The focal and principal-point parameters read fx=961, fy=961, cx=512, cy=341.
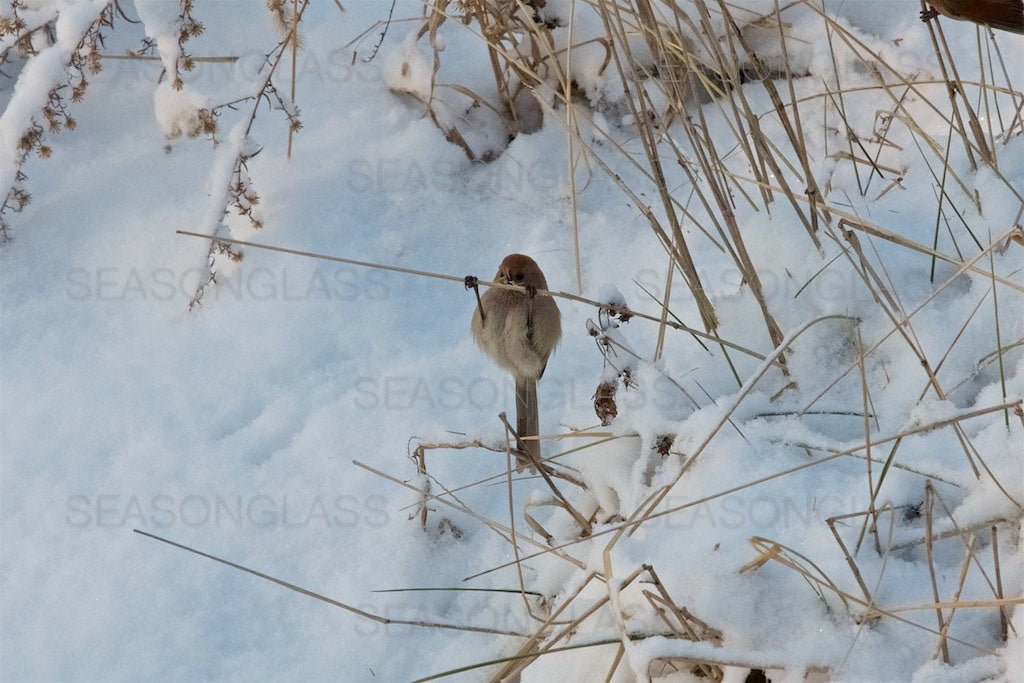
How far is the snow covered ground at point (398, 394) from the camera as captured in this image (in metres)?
1.86

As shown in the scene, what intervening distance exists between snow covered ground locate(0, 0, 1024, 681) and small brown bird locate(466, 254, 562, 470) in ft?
0.43

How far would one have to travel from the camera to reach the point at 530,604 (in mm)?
2244

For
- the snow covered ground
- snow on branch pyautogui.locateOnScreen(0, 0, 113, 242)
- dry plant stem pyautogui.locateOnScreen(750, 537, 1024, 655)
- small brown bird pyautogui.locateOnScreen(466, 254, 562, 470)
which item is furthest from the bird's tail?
snow on branch pyautogui.locateOnScreen(0, 0, 113, 242)

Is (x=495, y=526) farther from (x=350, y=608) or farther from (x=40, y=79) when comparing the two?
(x=40, y=79)

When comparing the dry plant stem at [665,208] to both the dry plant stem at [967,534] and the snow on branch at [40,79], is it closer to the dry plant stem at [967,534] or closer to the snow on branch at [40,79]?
the dry plant stem at [967,534]

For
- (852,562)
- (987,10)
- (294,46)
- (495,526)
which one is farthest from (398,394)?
(987,10)

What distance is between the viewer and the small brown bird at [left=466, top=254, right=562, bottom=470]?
2.61m

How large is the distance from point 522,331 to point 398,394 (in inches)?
16.4

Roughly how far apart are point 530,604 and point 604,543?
0.35 meters

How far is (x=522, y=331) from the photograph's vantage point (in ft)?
8.54

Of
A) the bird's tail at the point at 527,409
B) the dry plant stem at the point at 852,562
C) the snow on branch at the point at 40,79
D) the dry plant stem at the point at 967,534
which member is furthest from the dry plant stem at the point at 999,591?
the snow on branch at the point at 40,79

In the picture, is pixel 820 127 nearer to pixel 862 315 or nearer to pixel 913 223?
pixel 913 223

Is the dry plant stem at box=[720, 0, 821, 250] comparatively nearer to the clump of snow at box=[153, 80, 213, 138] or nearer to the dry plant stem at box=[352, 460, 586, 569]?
the dry plant stem at box=[352, 460, 586, 569]

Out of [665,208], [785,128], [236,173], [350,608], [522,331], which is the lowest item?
[350,608]
